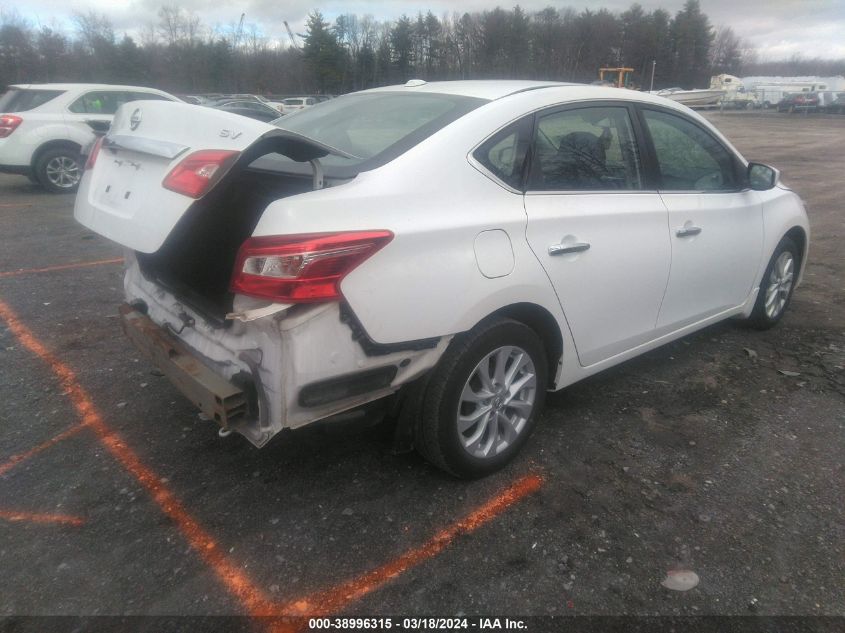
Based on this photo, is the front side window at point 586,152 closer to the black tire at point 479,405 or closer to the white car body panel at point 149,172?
the black tire at point 479,405

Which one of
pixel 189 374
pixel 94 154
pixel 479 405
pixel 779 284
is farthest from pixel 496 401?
pixel 779 284

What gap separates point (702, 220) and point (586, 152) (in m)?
0.94

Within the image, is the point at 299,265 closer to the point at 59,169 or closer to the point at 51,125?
the point at 51,125

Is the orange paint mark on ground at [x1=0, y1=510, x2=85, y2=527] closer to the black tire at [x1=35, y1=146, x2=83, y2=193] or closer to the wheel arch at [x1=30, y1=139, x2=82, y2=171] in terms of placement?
the wheel arch at [x1=30, y1=139, x2=82, y2=171]

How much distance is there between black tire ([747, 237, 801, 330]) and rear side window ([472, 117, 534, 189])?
8.22ft

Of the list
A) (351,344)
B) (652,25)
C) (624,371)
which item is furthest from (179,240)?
(652,25)

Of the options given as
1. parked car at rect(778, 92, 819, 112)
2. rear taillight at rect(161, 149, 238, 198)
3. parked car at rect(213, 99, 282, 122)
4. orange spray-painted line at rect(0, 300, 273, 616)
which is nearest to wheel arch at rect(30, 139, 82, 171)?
parked car at rect(213, 99, 282, 122)

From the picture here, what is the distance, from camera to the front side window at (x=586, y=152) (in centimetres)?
277

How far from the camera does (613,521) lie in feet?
8.28

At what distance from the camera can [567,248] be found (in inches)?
106

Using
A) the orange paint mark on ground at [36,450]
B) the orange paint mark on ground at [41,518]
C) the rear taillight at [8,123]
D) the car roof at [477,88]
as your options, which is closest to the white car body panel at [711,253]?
the car roof at [477,88]

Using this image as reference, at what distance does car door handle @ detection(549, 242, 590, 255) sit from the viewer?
2.64 meters

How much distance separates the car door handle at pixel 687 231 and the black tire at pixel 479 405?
114 cm

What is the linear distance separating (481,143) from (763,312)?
2991 mm
